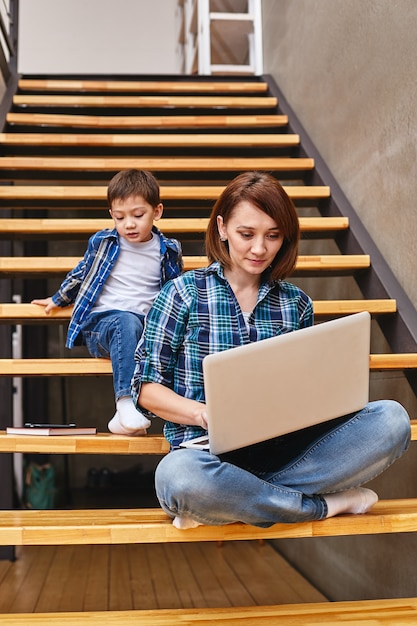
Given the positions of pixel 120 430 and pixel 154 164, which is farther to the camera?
pixel 154 164

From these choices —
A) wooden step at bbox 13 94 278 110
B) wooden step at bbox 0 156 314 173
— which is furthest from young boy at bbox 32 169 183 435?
wooden step at bbox 13 94 278 110

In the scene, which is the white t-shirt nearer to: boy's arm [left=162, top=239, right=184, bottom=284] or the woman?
boy's arm [left=162, top=239, right=184, bottom=284]

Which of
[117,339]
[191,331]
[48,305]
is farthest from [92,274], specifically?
[191,331]

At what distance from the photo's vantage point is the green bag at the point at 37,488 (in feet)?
15.3

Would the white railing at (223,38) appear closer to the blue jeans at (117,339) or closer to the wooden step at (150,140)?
the wooden step at (150,140)

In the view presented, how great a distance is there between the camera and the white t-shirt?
6.97 ft

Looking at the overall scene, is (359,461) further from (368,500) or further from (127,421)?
(127,421)

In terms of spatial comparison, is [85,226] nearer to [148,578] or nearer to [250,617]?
[148,578]

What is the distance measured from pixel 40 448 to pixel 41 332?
10.9 ft

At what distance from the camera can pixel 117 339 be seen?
6.37 feet

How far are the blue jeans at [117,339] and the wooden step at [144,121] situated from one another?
1.66 meters

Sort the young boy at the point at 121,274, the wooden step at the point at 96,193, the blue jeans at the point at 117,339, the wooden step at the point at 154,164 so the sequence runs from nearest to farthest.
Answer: the blue jeans at the point at 117,339, the young boy at the point at 121,274, the wooden step at the point at 96,193, the wooden step at the point at 154,164

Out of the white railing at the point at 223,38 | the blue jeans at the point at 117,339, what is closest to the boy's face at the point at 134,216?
the blue jeans at the point at 117,339

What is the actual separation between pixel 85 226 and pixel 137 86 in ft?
4.88
